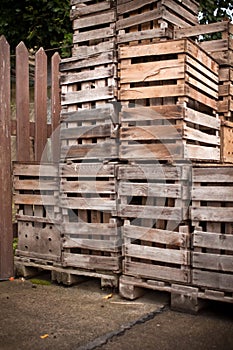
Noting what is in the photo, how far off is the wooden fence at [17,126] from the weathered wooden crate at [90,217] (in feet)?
2.77

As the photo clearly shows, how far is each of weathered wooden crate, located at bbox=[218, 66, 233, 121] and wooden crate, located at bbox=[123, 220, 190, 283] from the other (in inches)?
73.9

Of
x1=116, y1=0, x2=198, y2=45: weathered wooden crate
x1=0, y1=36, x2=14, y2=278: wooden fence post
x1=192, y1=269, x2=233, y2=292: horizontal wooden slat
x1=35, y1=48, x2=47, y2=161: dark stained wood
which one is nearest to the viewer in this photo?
x1=192, y1=269, x2=233, y2=292: horizontal wooden slat

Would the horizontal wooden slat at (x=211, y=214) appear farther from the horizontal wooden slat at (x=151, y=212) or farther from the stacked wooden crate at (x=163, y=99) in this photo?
the stacked wooden crate at (x=163, y=99)

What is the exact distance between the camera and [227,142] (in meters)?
6.10

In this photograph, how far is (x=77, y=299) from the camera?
5.14 meters

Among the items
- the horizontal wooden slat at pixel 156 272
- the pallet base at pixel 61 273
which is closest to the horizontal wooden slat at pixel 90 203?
the horizontal wooden slat at pixel 156 272

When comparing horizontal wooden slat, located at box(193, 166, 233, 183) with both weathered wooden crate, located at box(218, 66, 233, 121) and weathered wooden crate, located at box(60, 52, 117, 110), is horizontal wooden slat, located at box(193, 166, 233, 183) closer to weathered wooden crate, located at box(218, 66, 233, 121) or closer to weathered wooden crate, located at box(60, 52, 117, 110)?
weathered wooden crate, located at box(60, 52, 117, 110)

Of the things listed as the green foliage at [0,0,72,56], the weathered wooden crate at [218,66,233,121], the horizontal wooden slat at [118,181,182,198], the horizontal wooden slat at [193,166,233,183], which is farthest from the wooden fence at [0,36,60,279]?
the green foliage at [0,0,72,56]

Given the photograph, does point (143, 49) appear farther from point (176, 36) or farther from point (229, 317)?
point (229, 317)

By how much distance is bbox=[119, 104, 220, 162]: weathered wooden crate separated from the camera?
4.88 meters

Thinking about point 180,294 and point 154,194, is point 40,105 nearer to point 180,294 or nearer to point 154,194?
point 154,194

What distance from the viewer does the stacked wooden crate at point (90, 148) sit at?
209 inches

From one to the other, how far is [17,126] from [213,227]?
3000mm

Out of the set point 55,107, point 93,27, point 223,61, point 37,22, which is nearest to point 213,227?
point 223,61
